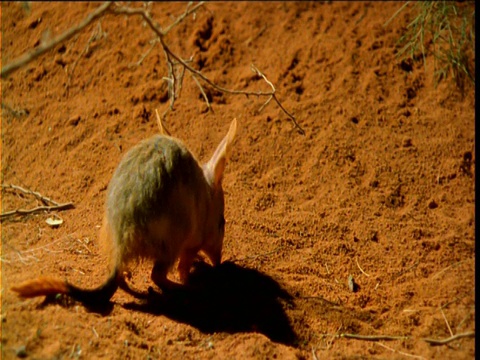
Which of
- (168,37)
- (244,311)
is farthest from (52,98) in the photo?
(244,311)

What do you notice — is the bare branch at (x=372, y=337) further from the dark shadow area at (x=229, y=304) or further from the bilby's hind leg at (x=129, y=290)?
the bilby's hind leg at (x=129, y=290)

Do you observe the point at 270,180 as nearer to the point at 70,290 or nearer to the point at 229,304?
the point at 229,304

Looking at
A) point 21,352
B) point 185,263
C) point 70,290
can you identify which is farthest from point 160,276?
point 21,352

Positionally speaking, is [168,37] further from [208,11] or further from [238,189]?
[238,189]

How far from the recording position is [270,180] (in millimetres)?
6723

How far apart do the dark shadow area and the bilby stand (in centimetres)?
20

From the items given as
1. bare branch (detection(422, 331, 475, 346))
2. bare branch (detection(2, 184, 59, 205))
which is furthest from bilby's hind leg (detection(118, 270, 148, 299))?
bare branch (detection(422, 331, 475, 346))

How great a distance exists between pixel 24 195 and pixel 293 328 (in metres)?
3.07

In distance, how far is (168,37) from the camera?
8391 mm

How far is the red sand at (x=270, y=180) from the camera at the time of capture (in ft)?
15.1

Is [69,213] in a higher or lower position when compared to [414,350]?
higher

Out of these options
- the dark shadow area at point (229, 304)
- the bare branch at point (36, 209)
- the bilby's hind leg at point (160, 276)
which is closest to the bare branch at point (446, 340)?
→ the dark shadow area at point (229, 304)

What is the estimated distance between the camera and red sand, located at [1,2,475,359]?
4598 millimetres

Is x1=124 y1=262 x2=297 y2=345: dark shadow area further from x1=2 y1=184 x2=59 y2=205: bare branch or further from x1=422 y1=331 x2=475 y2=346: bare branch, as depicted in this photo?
x1=2 y1=184 x2=59 y2=205: bare branch
